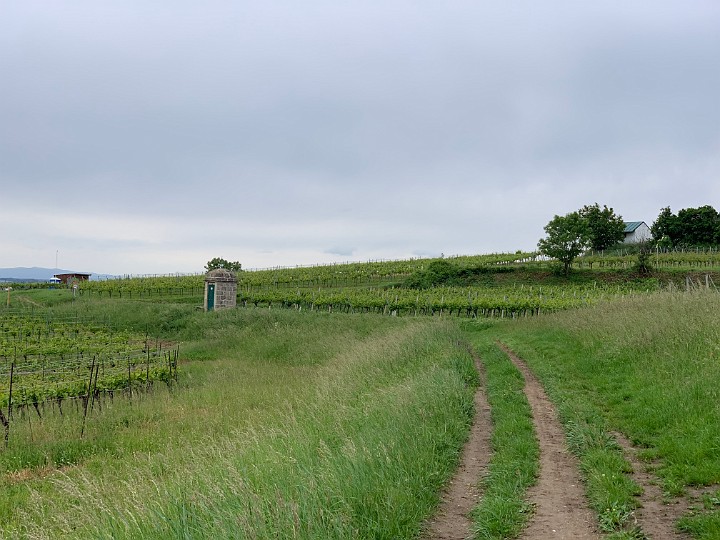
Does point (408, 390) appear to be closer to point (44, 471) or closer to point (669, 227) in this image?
point (44, 471)

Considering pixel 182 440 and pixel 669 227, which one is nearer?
pixel 182 440

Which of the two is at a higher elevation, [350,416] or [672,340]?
[672,340]

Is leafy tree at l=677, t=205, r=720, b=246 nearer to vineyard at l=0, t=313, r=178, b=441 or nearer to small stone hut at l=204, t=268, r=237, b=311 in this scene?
small stone hut at l=204, t=268, r=237, b=311

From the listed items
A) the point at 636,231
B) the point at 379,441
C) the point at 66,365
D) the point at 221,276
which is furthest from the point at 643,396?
the point at 636,231

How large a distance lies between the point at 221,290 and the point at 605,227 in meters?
52.9

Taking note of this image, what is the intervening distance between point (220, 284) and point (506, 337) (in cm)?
2397

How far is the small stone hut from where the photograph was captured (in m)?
37.9

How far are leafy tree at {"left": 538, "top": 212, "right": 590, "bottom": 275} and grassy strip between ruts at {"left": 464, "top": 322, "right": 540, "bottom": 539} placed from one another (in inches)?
1487

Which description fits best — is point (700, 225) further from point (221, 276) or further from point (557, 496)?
point (557, 496)

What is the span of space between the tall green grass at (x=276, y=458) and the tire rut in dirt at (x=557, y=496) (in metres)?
1.04

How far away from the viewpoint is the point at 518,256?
62.4 metres

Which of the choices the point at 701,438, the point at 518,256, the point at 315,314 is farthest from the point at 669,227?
the point at 701,438

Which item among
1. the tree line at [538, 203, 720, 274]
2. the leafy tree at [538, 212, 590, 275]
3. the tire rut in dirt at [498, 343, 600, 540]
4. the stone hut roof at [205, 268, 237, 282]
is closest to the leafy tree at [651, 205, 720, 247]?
the tree line at [538, 203, 720, 274]

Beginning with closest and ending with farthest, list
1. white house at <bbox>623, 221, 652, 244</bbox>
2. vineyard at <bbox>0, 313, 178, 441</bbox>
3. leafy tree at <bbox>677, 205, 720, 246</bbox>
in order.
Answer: vineyard at <bbox>0, 313, 178, 441</bbox> → leafy tree at <bbox>677, 205, 720, 246</bbox> → white house at <bbox>623, 221, 652, 244</bbox>
